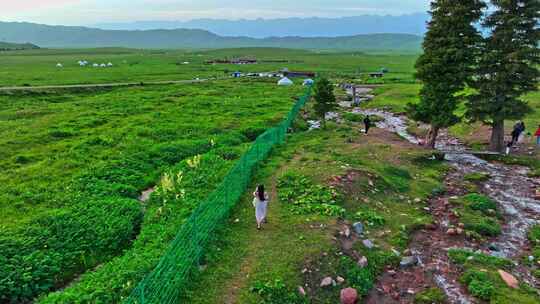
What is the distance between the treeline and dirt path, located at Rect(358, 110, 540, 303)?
3.96 meters

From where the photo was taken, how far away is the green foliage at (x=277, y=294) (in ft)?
32.9

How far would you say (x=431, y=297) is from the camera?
1084 centimetres

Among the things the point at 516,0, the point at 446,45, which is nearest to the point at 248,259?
the point at 446,45

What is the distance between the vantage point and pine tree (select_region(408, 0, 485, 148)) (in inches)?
963

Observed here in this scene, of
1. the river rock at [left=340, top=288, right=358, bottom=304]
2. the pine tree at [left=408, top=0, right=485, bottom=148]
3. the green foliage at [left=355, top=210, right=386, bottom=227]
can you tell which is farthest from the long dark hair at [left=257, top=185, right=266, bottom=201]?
the pine tree at [left=408, top=0, right=485, bottom=148]

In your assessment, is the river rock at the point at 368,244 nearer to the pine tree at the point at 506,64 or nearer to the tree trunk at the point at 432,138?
the tree trunk at the point at 432,138

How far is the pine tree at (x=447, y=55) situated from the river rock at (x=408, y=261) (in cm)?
1541

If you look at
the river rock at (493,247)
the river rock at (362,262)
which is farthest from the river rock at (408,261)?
the river rock at (493,247)

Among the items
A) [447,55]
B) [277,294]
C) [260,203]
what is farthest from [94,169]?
[447,55]

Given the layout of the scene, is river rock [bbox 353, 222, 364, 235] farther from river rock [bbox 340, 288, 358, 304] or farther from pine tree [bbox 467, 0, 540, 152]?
pine tree [bbox 467, 0, 540, 152]

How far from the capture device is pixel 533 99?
42531mm

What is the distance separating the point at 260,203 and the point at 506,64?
805 inches

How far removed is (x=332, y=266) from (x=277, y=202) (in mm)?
4727

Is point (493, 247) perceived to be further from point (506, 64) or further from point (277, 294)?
point (506, 64)
